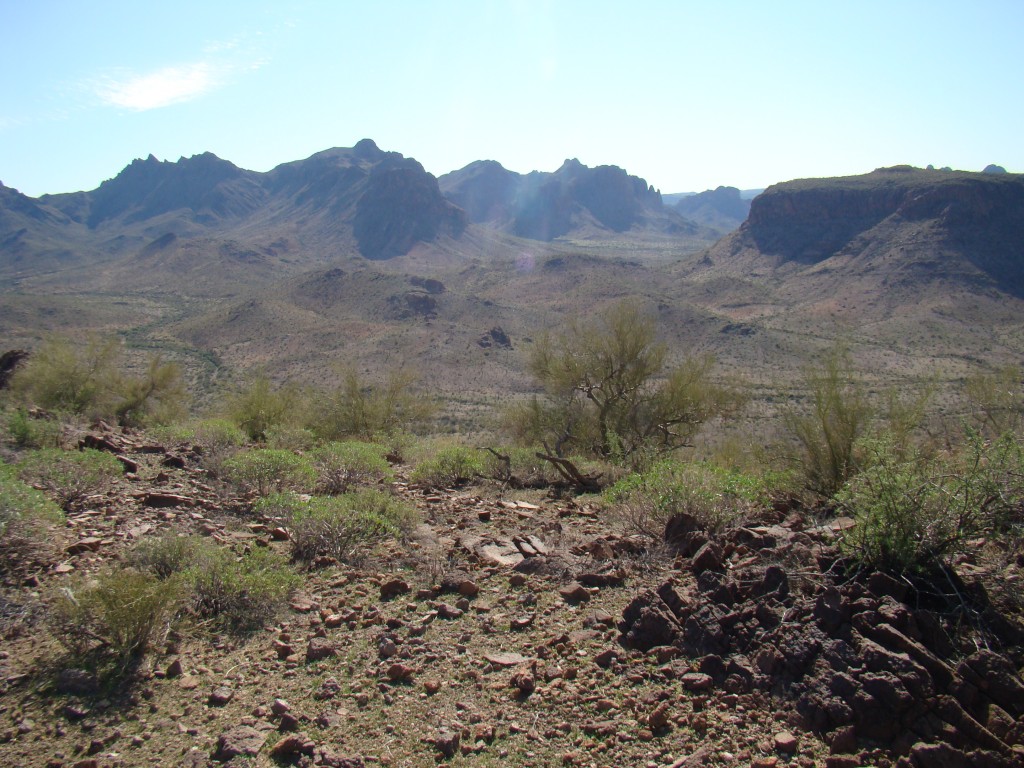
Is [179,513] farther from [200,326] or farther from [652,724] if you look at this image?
[200,326]

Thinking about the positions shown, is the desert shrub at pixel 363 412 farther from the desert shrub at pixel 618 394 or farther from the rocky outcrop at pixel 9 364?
the rocky outcrop at pixel 9 364

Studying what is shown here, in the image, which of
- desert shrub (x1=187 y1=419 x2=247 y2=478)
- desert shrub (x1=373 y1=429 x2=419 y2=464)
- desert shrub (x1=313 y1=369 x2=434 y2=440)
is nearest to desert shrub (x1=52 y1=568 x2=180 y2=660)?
desert shrub (x1=187 y1=419 x2=247 y2=478)

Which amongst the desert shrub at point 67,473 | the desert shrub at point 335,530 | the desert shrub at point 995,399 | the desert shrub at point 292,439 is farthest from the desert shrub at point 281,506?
the desert shrub at point 995,399

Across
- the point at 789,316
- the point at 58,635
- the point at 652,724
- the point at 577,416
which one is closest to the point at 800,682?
the point at 652,724

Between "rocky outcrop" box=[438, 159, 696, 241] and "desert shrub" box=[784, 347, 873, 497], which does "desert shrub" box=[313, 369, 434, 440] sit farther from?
"rocky outcrop" box=[438, 159, 696, 241]

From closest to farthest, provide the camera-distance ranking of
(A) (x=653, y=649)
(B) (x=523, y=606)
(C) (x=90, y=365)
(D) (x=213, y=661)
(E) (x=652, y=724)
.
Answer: (E) (x=652, y=724) < (A) (x=653, y=649) < (D) (x=213, y=661) < (B) (x=523, y=606) < (C) (x=90, y=365)

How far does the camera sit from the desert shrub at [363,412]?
17.3m

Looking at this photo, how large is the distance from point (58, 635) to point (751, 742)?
179 inches

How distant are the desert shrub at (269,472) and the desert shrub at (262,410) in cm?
671

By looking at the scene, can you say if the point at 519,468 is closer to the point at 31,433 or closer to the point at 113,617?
the point at 113,617

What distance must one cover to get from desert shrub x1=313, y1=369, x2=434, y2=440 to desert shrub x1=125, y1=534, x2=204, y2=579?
10.7 meters

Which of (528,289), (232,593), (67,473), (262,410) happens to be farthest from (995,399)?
(528,289)

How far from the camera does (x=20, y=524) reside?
541cm

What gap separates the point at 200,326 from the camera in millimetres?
59812
